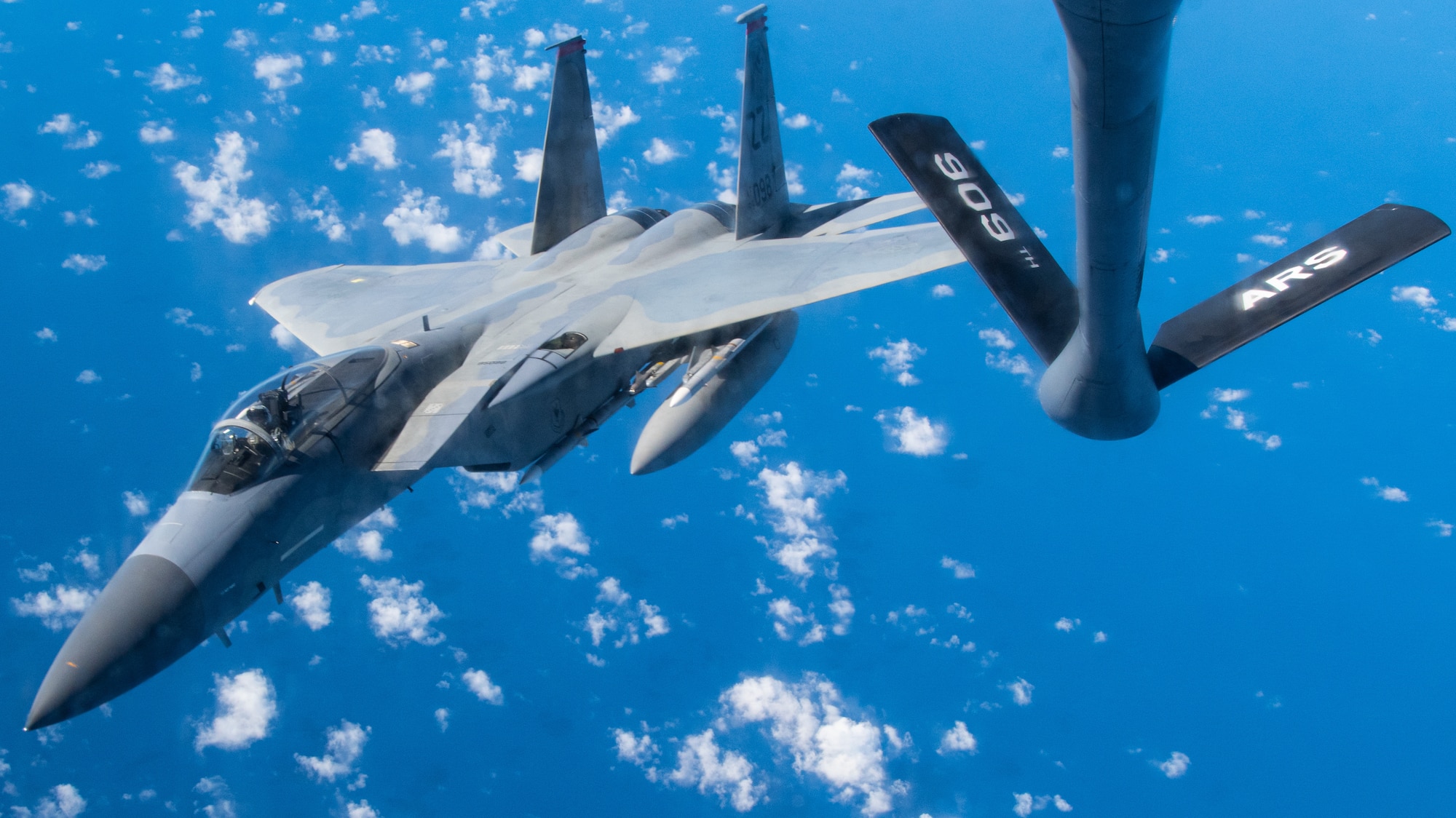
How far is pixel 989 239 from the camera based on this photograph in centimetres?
799

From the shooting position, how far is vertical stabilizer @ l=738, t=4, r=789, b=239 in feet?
59.1

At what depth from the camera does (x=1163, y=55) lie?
4773 mm

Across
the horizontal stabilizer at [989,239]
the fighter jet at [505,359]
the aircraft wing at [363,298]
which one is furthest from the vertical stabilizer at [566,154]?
the horizontal stabilizer at [989,239]

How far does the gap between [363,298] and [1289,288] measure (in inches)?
585

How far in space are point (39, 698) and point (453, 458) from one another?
5.04m

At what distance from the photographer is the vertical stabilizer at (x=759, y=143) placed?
1800 cm

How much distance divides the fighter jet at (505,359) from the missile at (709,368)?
4 cm

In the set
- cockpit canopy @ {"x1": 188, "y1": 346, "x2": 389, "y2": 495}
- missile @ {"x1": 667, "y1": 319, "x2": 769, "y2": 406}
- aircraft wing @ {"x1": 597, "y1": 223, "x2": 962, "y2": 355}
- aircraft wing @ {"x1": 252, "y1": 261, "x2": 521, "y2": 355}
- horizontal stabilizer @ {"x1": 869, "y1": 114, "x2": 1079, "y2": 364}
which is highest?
horizontal stabilizer @ {"x1": 869, "y1": 114, "x2": 1079, "y2": 364}

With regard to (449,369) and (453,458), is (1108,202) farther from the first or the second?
(449,369)

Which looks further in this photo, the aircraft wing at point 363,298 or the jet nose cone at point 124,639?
the aircraft wing at point 363,298

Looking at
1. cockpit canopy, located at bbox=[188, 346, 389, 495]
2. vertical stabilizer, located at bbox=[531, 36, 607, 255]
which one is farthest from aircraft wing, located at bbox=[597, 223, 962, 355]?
cockpit canopy, located at bbox=[188, 346, 389, 495]

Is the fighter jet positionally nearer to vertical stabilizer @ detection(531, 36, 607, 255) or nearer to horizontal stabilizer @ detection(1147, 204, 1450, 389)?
vertical stabilizer @ detection(531, 36, 607, 255)

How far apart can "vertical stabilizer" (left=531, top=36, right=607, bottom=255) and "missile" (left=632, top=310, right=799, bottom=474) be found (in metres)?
4.84

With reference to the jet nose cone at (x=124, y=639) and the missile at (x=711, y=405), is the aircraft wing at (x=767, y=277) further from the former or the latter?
the jet nose cone at (x=124, y=639)
